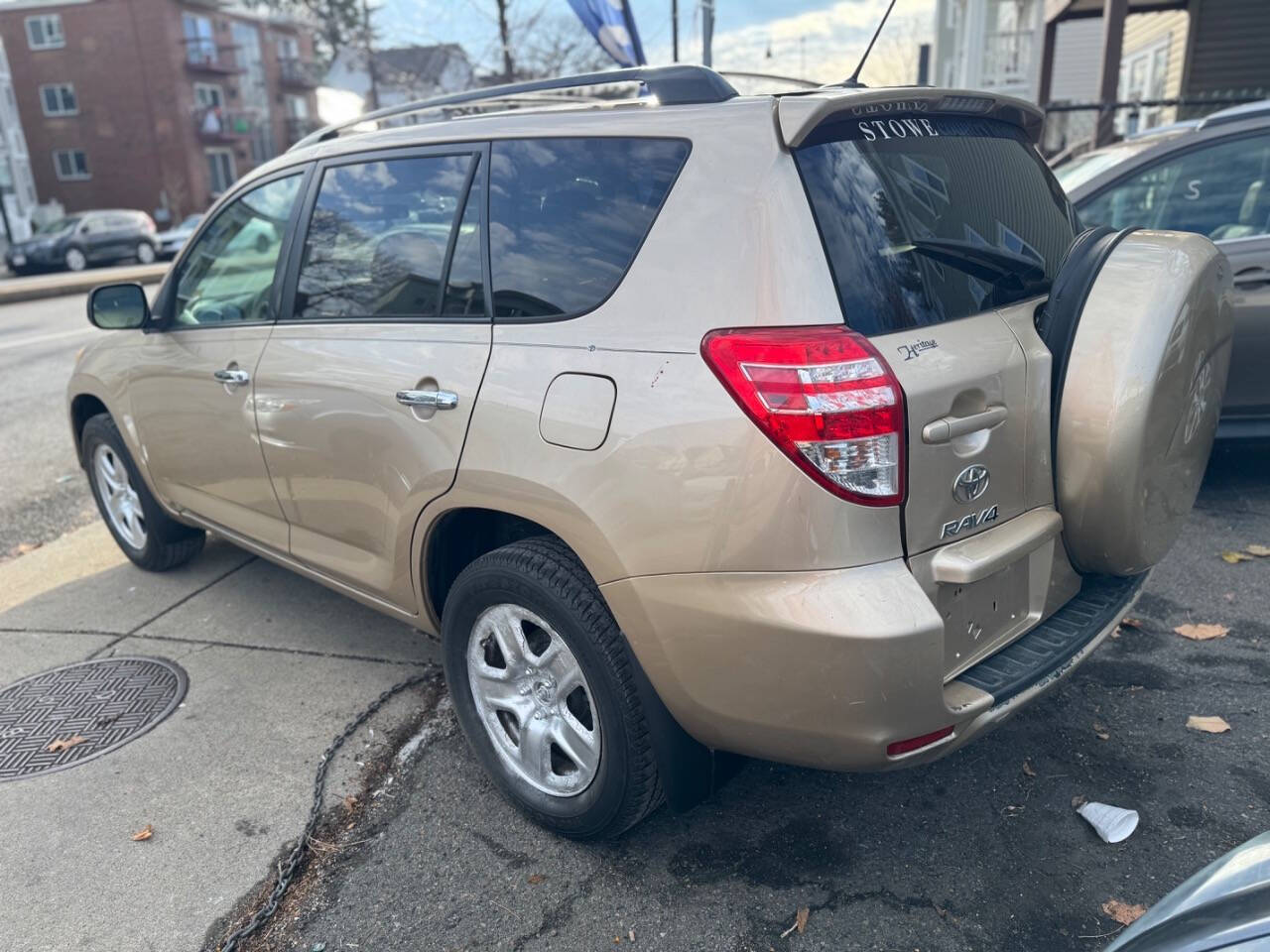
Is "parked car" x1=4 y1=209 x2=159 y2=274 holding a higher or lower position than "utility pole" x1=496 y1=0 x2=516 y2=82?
lower

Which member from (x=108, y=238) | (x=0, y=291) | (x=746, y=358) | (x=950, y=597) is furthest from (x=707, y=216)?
(x=108, y=238)

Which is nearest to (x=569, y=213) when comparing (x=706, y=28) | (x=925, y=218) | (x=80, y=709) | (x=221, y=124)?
(x=925, y=218)

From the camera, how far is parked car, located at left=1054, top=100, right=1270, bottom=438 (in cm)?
445

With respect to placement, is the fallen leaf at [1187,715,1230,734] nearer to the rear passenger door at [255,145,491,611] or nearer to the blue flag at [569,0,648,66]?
the rear passenger door at [255,145,491,611]

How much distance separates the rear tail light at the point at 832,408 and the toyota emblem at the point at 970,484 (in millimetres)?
184

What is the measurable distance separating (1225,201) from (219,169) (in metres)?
48.3

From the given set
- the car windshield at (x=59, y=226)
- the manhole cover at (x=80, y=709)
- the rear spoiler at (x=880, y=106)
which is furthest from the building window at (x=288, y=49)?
the rear spoiler at (x=880, y=106)

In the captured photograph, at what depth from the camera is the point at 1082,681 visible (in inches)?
132

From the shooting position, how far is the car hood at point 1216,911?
141cm

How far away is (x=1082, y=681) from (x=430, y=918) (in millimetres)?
2251

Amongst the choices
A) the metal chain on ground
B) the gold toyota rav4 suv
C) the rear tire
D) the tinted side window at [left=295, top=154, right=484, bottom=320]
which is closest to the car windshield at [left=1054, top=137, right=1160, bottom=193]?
the gold toyota rav4 suv

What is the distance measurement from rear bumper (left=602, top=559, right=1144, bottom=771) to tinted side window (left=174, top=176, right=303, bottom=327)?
208 cm

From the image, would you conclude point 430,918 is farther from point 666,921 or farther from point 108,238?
point 108,238

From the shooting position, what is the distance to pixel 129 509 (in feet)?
15.6
